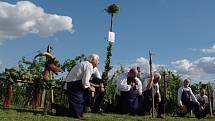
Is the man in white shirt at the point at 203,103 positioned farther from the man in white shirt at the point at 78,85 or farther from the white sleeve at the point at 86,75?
the white sleeve at the point at 86,75

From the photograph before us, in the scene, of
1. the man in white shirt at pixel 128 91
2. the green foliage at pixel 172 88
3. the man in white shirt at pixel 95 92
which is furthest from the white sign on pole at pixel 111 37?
the green foliage at pixel 172 88

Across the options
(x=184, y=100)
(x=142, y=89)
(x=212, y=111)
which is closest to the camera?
(x=142, y=89)

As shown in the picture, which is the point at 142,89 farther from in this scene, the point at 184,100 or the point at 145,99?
the point at 184,100

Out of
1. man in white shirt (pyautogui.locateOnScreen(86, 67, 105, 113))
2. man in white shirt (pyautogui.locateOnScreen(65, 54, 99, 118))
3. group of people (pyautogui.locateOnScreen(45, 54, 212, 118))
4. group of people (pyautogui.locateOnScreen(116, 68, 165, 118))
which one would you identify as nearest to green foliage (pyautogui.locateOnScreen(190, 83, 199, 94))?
group of people (pyautogui.locateOnScreen(45, 54, 212, 118))

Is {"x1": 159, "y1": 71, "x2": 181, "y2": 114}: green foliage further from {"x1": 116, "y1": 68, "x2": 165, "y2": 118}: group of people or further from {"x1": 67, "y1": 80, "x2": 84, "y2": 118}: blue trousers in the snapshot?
{"x1": 67, "y1": 80, "x2": 84, "y2": 118}: blue trousers

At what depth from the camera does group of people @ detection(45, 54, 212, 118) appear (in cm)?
1116

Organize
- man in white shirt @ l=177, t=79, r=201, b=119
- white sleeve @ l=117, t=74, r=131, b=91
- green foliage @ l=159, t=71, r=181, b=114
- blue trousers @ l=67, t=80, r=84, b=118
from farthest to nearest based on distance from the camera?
1. green foliage @ l=159, t=71, r=181, b=114
2. man in white shirt @ l=177, t=79, r=201, b=119
3. white sleeve @ l=117, t=74, r=131, b=91
4. blue trousers @ l=67, t=80, r=84, b=118

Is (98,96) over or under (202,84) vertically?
under

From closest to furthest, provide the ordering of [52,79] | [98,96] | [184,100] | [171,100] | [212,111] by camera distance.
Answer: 1. [52,79]
2. [98,96]
3. [184,100]
4. [212,111]
5. [171,100]

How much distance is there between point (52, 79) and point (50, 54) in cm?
71

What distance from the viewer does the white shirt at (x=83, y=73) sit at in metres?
11.0

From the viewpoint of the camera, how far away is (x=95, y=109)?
1401 cm

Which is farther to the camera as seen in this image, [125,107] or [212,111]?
[212,111]

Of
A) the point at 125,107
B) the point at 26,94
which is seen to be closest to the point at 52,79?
the point at 125,107
